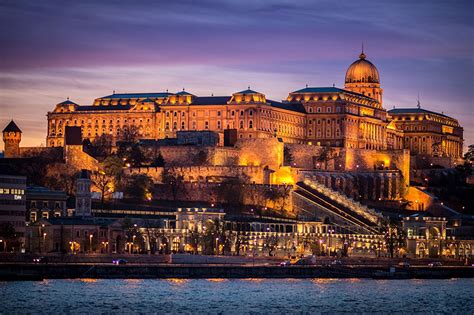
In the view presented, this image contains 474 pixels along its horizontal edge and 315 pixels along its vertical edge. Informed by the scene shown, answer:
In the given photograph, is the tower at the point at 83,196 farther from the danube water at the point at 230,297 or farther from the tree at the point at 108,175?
the danube water at the point at 230,297

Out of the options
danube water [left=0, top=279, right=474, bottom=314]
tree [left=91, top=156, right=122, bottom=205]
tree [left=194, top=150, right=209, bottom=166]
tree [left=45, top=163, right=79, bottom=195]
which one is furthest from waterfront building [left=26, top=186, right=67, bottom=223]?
tree [left=194, top=150, right=209, bottom=166]

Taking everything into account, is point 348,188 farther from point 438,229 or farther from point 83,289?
point 83,289

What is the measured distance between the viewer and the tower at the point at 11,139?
184250mm

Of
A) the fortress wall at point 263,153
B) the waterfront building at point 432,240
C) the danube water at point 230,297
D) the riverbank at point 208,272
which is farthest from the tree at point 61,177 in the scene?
the danube water at point 230,297

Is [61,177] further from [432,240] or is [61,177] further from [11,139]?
[432,240]

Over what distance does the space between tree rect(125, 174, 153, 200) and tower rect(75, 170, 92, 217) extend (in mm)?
20424

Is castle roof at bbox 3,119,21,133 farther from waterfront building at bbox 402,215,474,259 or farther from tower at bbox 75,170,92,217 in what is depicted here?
waterfront building at bbox 402,215,474,259

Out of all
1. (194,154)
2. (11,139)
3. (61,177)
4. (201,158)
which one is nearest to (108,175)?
(61,177)

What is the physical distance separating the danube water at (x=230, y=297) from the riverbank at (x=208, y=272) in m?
0.72

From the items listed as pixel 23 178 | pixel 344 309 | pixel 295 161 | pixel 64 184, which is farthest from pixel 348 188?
pixel 344 309

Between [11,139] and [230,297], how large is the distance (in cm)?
8185

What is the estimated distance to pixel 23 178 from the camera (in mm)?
139625

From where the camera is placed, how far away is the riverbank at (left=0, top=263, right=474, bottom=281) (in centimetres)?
11406

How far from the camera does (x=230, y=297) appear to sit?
108562 mm
